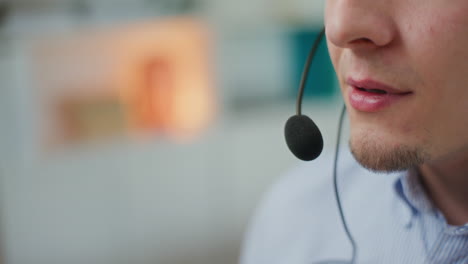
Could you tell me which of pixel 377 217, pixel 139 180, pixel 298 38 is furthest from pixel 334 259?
pixel 298 38

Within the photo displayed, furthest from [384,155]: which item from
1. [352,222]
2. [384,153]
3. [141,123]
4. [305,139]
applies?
[141,123]

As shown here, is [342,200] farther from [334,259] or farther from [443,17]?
[443,17]

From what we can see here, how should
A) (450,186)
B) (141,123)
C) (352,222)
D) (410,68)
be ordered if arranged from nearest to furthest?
(410,68), (450,186), (352,222), (141,123)

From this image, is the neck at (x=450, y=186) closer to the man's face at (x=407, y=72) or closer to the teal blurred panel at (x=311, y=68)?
the man's face at (x=407, y=72)

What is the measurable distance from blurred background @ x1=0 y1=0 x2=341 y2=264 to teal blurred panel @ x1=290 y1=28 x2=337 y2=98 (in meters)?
0.02

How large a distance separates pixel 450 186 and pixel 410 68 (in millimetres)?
221

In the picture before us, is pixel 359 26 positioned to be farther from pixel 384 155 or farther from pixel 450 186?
pixel 450 186

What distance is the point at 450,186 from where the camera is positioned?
0.79m

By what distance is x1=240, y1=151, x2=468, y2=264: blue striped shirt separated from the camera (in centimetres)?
79

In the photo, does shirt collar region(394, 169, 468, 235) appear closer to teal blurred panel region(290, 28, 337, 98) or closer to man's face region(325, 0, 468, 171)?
man's face region(325, 0, 468, 171)

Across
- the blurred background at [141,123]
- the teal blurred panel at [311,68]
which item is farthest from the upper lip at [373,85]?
the teal blurred panel at [311,68]

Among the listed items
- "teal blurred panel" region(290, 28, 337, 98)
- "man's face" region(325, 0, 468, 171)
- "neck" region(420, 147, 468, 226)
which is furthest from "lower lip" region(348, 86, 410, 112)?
"teal blurred panel" region(290, 28, 337, 98)

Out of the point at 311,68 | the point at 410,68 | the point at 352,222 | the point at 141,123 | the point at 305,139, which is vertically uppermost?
the point at 410,68

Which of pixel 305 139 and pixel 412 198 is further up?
pixel 305 139
